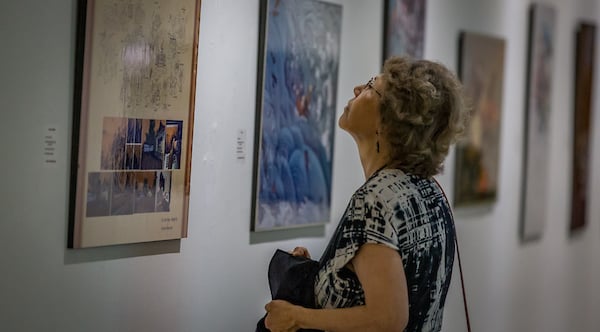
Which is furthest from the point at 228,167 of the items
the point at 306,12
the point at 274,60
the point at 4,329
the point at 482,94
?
the point at 482,94

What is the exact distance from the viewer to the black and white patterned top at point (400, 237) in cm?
245

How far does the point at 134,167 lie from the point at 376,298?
3.18ft

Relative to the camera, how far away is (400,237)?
8.02ft

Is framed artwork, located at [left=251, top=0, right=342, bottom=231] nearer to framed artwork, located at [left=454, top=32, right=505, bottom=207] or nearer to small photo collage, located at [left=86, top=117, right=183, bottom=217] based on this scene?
small photo collage, located at [left=86, top=117, right=183, bottom=217]

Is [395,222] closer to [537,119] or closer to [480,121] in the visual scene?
[480,121]

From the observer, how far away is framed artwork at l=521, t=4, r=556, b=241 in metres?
5.57

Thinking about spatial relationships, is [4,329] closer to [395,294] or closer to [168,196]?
[168,196]

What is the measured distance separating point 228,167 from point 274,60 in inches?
19.1

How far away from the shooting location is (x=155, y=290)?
Result: 2959mm

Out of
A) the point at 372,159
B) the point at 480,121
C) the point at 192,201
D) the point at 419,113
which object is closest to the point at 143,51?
the point at 192,201

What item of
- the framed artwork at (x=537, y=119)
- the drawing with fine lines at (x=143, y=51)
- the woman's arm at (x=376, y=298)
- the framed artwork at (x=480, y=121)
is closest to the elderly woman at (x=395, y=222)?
the woman's arm at (x=376, y=298)

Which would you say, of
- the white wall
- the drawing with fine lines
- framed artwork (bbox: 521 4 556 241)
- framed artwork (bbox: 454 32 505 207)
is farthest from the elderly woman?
framed artwork (bbox: 521 4 556 241)

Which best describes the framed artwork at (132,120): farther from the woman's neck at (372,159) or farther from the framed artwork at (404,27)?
the framed artwork at (404,27)

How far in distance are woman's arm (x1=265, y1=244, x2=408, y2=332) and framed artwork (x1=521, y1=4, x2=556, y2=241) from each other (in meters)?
3.39
